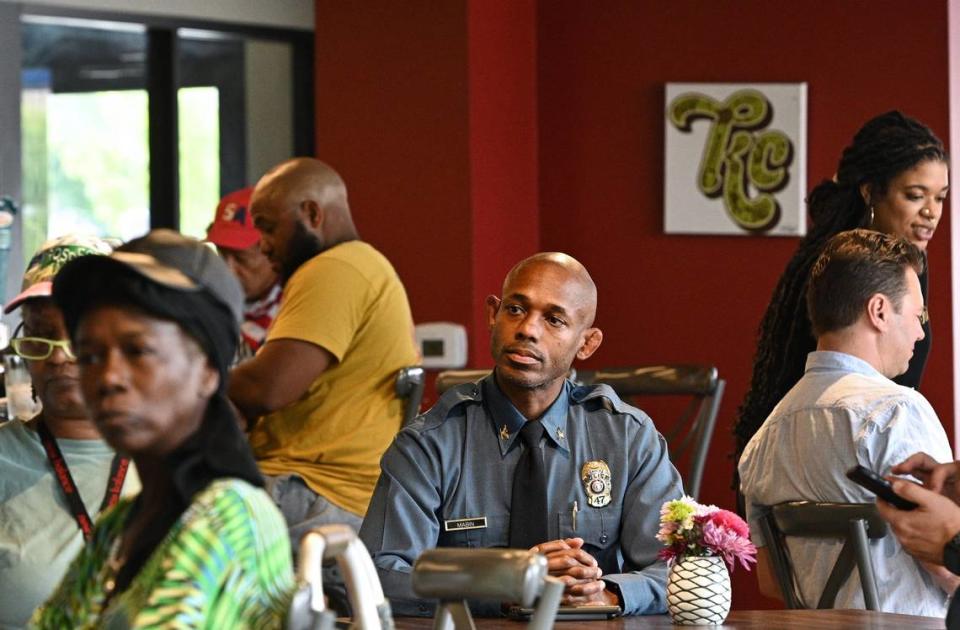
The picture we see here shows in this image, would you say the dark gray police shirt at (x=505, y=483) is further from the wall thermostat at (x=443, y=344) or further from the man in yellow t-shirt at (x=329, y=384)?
the wall thermostat at (x=443, y=344)

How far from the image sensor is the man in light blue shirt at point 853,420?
296 centimetres

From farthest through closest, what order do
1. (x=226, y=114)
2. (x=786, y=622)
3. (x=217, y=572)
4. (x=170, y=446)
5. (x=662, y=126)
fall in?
1. (x=226, y=114)
2. (x=662, y=126)
3. (x=786, y=622)
4. (x=170, y=446)
5. (x=217, y=572)

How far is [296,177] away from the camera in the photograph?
172 inches

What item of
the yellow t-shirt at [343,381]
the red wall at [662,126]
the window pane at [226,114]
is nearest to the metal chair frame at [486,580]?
the yellow t-shirt at [343,381]

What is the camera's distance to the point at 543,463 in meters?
2.92

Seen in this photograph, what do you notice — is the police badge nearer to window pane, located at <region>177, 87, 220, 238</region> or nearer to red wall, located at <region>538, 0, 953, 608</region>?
red wall, located at <region>538, 0, 953, 608</region>

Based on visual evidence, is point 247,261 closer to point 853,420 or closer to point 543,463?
point 543,463

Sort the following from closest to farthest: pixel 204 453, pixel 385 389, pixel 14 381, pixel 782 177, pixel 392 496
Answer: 1. pixel 204 453
2. pixel 392 496
3. pixel 14 381
4. pixel 385 389
5. pixel 782 177

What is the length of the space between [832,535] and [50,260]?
143 centimetres

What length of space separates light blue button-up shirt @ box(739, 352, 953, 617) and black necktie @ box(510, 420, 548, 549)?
1.69 feet

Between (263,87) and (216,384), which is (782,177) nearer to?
(263,87)

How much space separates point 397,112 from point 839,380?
298 cm

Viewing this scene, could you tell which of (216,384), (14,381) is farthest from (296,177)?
(216,384)

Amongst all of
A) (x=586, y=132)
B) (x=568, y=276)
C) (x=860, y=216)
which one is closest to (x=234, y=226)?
(x=586, y=132)
